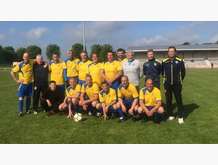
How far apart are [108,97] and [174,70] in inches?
77.2

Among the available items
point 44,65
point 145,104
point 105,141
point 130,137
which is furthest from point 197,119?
point 44,65

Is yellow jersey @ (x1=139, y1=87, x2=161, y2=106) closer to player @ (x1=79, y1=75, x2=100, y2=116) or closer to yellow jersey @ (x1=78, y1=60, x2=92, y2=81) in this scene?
player @ (x1=79, y1=75, x2=100, y2=116)

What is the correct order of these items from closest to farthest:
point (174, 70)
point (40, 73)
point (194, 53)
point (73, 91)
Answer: point (174, 70) < point (73, 91) < point (40, 73) < point (194, 53)

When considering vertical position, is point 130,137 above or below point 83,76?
below

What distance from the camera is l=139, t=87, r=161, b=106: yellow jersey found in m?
7.52

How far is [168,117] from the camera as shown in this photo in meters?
7.98

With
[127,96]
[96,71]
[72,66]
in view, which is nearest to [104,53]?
[72,66]

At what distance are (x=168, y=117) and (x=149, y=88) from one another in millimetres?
1127

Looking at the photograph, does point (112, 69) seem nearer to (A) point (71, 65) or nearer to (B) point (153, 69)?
(B) point (153, 69)

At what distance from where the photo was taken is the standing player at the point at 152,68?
7613 millimetres

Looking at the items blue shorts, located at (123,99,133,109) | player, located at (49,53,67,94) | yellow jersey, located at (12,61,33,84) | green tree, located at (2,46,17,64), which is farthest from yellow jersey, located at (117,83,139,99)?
green tree, located at (2,46,17,64)

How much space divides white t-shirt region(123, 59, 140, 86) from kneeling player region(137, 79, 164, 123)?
1.67 ft

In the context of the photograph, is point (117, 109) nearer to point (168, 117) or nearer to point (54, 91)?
point (168, 117)

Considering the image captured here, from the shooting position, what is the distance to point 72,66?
29.2 ft
